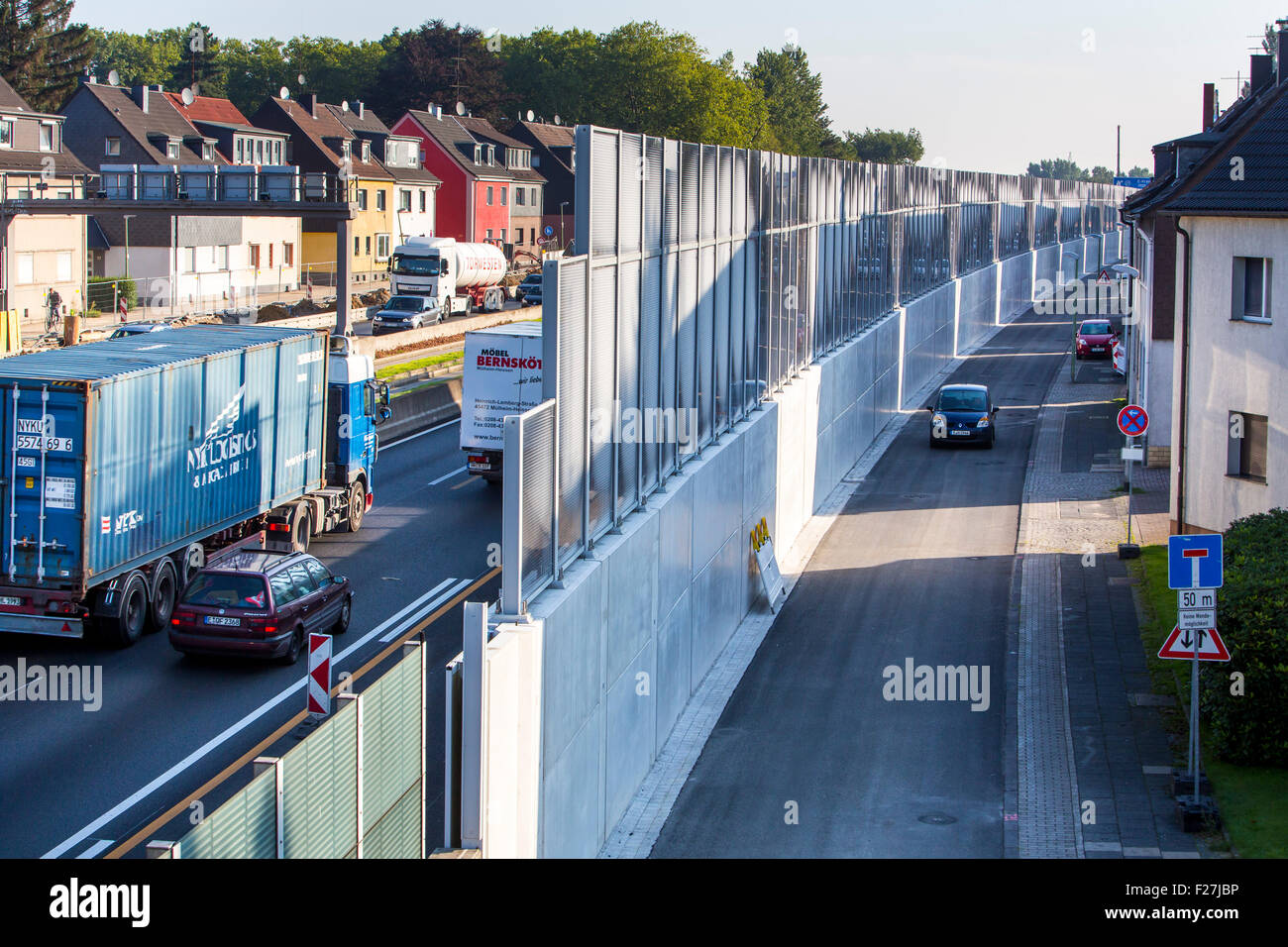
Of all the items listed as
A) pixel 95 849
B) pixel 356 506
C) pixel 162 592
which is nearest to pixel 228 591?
pixel 162 592

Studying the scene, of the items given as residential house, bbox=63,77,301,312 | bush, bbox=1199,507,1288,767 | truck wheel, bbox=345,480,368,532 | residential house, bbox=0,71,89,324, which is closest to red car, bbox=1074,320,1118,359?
residential house, bbox=63,77,301,312

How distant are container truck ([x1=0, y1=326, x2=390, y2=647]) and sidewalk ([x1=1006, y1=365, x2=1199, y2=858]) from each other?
1087 centimetres

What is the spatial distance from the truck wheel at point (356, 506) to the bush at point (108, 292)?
130 ft

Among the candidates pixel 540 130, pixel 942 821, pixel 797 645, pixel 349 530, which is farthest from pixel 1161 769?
pixel 540 130

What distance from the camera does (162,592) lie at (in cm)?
2062

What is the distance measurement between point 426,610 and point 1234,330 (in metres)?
13.5

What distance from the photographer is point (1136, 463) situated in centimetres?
3591

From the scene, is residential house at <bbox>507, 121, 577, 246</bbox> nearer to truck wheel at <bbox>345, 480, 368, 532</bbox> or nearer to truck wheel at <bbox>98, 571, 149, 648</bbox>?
truck wheel at <bbox>345, 480, 368, 532</bbox>

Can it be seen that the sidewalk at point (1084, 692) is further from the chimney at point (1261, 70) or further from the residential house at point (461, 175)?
the residential house at point (461, 175)

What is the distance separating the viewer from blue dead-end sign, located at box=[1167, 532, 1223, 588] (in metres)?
14.4

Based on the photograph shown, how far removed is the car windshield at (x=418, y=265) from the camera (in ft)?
209
